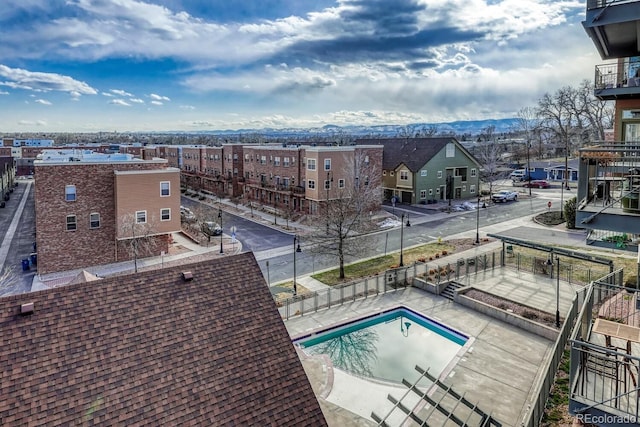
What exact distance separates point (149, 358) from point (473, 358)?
43.5 feet

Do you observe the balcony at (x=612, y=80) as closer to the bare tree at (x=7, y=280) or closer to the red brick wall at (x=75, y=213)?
the red brick wall at (x=75, y=213)

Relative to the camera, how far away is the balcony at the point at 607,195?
10.8 meters

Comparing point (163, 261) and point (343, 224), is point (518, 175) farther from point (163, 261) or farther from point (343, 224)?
point (163, 261)

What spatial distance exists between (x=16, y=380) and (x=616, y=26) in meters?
16.9

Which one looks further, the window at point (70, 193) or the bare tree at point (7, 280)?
the window at point (70, 193)

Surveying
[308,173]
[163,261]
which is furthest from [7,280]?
[308,173]

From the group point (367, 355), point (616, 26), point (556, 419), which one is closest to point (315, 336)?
point (367, 355)

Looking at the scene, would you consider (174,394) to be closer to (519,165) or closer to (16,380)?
(16,380)

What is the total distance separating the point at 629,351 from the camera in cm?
933

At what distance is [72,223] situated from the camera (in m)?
29.7

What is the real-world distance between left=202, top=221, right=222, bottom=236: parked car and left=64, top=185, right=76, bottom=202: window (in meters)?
11.8

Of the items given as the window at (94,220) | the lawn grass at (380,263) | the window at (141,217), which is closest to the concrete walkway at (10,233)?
the window at (94,220)

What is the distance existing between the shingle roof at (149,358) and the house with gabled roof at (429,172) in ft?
146

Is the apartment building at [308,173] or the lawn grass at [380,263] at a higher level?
the apartment building at [308,173]
